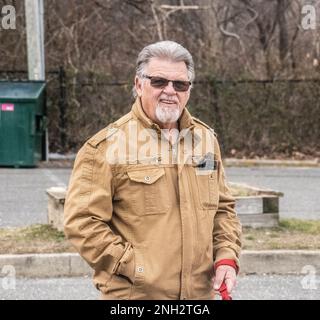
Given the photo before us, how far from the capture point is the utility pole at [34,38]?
15367 millimetres

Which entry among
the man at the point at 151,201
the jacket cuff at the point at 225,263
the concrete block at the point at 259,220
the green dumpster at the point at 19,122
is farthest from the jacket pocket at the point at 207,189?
the green dumpster at the point at 19,122

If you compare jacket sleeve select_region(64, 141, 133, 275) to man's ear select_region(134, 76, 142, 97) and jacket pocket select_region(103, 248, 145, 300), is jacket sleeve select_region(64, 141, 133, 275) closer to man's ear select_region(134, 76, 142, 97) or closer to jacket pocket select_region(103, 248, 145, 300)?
jacket pocket select_region(103, 248, 145, 300)

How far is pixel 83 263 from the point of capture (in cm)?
677

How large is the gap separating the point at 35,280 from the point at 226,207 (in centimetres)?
370

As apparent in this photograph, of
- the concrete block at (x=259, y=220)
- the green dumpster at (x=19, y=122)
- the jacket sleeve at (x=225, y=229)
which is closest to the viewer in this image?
the jacket sleeve at (x=225, y=229)

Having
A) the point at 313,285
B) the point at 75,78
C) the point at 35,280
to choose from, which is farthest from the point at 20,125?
the point at 313,285

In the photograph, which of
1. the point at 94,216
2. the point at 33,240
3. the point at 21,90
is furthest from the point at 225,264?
the point at 21,90

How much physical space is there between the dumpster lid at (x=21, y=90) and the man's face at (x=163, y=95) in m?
12.0

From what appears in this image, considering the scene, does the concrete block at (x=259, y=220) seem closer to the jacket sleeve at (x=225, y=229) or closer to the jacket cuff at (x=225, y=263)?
the jacket sleeve at (x=225, y=229)

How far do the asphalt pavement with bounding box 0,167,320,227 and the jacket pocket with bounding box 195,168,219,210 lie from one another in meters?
5.93

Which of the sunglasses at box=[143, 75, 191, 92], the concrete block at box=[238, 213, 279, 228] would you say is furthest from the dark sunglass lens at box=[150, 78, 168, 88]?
the concrete block at box=[238, 213, 279, 228]

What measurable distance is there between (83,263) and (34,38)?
9552mm

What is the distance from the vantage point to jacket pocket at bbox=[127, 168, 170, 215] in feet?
9.79

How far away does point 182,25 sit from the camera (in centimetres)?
2355
